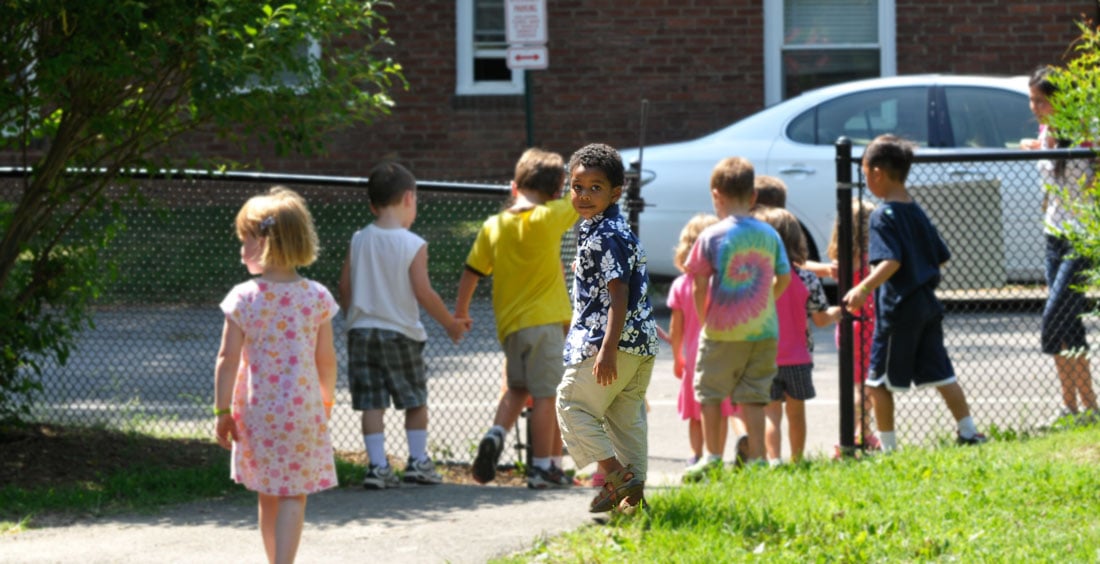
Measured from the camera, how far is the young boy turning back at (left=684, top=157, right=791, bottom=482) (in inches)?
277

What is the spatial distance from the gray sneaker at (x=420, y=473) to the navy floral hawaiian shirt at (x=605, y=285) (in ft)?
8.17

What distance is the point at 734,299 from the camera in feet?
23.1

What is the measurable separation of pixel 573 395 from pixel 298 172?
1235cm

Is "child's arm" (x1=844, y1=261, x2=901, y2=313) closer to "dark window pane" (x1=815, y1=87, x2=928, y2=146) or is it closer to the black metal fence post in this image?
the black metal fence post

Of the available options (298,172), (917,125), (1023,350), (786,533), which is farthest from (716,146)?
(786,533)

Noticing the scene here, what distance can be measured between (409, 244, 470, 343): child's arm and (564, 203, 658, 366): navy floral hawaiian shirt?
7.40ft

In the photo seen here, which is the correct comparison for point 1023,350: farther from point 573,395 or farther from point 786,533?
point 573,395

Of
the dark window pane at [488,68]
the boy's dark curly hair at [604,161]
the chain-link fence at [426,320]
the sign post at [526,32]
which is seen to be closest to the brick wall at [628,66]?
the dark window pane at [488,68]

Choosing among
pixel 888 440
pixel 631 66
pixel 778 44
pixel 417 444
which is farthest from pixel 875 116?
pixel 417 444

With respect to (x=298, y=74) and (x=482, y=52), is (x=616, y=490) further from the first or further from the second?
(x=482, y=52)

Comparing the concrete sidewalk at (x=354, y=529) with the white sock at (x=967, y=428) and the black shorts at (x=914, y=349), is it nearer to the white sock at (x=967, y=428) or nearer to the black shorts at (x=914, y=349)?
the black shorts at (x=914, y=349)

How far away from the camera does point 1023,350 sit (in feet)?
34.9

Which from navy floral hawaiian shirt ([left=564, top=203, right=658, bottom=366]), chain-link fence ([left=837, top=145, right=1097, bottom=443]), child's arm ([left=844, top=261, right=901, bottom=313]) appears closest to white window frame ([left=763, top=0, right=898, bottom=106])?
chain-link fence ([left=837, top=145, right=1097, bottom=443])

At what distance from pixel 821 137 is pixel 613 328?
27.1ft
